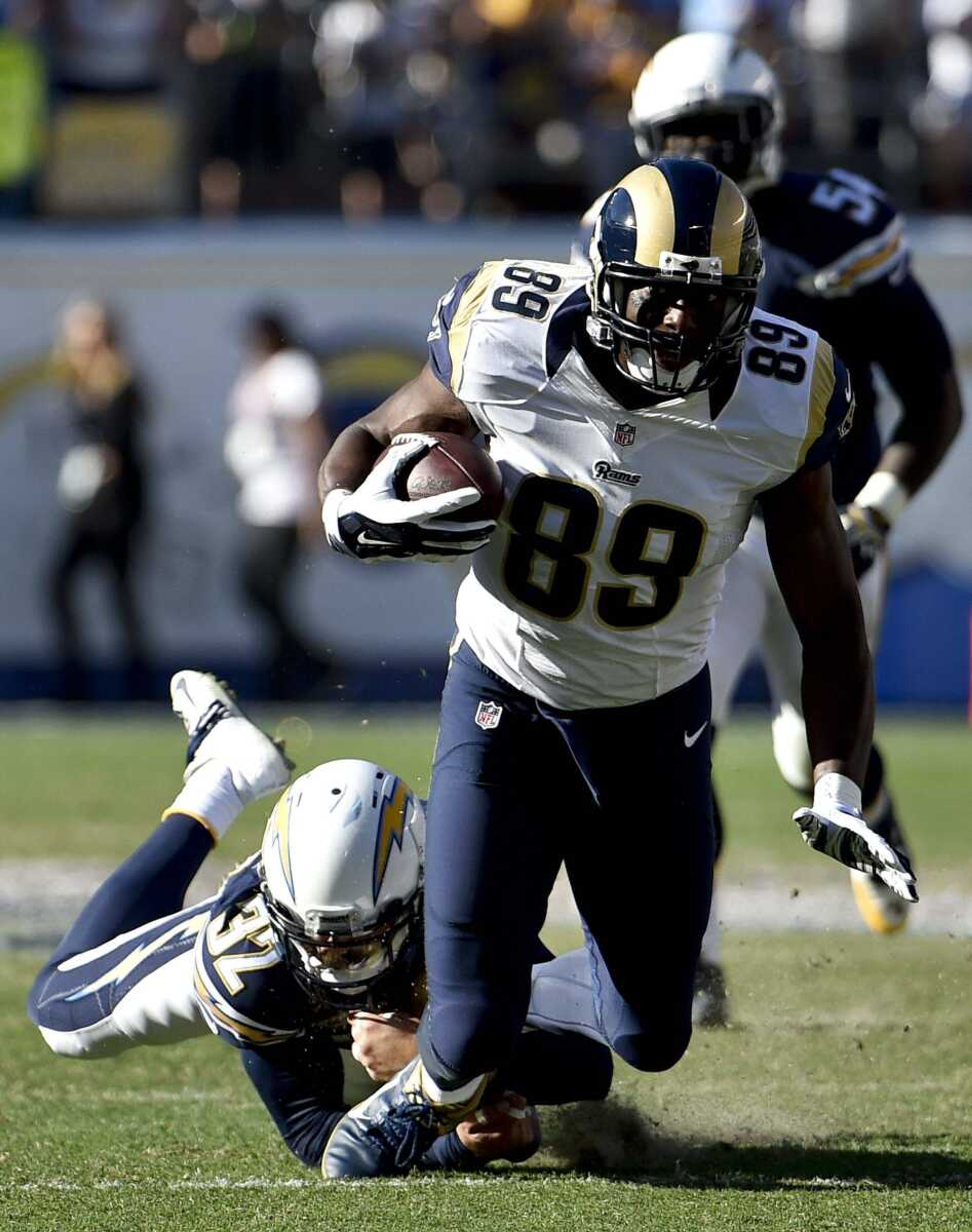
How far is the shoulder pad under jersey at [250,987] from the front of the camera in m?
3.69

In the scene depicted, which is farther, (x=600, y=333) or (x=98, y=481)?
(x=98, y=481)

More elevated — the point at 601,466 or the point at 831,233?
the point at 601,466

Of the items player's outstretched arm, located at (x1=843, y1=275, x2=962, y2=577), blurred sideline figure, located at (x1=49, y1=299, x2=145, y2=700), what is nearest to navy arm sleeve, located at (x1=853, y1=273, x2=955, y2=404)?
player's outstretched arm, located at (x1=843, y1=275, x2=962, y2=577)

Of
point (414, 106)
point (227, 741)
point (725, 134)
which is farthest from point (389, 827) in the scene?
point (414, 106)

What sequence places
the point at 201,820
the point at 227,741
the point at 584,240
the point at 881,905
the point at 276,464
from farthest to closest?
the point at 276,464 < the point at 881,905 < the point at 584,240 < the point at 227,741 < the point at 201,820

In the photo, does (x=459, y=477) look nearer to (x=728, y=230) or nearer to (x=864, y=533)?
(x=728, y=230)

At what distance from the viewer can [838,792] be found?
3.52m

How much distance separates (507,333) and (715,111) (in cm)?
167

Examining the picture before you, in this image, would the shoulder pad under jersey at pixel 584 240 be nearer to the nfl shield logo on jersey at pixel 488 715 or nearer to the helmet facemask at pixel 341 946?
the nfl shield logo on jersey at pixel 488 715

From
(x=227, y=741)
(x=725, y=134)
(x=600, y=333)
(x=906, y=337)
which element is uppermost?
(x=600, y=333)

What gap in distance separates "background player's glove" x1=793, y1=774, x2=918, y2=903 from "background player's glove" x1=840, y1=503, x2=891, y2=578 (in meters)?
1.61

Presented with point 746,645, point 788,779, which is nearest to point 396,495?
point 746,645

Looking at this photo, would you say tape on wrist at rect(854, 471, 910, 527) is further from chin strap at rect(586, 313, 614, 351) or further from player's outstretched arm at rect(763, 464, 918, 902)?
chin strap at rect(586, 313, 614, 351)

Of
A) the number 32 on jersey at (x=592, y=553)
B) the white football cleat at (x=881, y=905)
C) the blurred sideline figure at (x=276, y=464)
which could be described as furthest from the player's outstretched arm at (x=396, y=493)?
the blurred sideline figure at (x=276, y=464)
